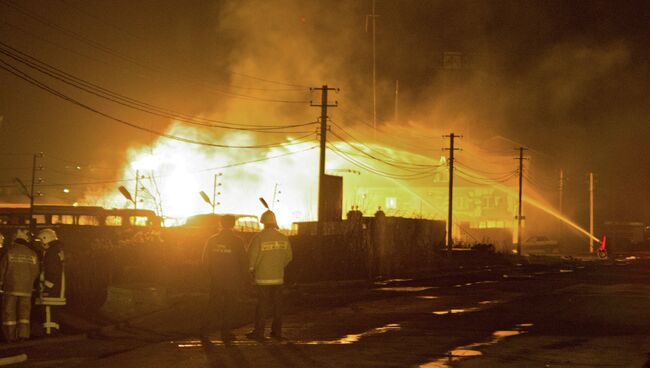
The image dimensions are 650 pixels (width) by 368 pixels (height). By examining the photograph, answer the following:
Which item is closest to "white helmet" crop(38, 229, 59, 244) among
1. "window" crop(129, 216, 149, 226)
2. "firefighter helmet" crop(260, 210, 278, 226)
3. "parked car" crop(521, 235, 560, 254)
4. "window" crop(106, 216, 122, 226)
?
"firefighter helmet" crop(260, 210, 278, 226)

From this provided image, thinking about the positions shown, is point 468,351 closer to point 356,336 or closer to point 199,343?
point 356,336

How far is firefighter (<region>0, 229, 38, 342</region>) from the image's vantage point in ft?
39.4

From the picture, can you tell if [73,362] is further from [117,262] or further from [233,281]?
[117,262]

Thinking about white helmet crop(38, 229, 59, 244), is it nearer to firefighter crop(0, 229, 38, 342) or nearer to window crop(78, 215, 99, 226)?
firefighter crop(0, 229, 38, 342)

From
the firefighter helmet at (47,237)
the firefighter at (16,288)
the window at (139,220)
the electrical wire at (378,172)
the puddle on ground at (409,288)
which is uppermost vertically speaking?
the electrical wire at (378,172)

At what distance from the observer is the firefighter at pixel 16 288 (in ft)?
39.4

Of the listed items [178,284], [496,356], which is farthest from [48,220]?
[496,356]

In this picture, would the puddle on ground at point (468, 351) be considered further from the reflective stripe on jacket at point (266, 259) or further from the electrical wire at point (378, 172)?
the electrical wire at point (378, 172)

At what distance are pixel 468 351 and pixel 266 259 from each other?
3337 millimetres

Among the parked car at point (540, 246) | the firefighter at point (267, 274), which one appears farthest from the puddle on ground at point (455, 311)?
the parked car at point (540, 246)

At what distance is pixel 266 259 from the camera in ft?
40.5

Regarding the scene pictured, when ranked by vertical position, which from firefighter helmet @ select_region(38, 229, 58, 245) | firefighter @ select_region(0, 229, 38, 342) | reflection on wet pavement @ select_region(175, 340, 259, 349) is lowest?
reflection on wet pavement @ select_region(175, 340, 259, 349)

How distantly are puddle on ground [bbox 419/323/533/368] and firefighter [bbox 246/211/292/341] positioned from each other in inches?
110

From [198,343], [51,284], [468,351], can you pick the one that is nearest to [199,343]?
[198,343]
